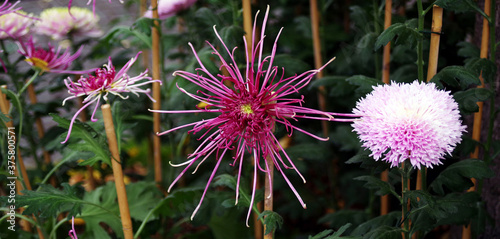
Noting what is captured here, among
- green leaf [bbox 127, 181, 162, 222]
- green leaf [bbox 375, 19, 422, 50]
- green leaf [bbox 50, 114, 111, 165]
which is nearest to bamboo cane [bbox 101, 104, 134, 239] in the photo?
green leaf [bbox 50, 114, 111, 165]

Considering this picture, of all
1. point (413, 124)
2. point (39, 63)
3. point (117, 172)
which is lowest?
point (117, 172)

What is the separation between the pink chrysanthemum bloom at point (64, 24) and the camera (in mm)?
1467

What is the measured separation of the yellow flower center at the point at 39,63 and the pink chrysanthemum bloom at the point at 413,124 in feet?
2.53

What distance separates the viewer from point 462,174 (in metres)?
0.92

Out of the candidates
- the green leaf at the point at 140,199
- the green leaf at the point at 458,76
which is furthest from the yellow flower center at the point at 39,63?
the green leaf at the point at 458,76

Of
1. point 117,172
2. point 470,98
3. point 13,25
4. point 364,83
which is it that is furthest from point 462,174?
point 13,25

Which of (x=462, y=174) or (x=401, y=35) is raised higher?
(x=401, y=35)

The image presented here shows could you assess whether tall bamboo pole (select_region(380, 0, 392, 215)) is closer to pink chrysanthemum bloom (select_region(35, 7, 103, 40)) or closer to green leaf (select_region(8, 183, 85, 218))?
green leaf (select_region(8, 183, 85, 218))

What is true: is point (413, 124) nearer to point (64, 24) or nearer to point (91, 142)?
point (91, 142)

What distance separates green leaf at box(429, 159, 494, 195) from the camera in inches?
35.4

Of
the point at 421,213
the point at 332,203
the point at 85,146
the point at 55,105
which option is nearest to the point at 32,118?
the point at 55,105

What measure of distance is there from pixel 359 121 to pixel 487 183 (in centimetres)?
63

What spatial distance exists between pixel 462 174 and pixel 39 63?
97 cm

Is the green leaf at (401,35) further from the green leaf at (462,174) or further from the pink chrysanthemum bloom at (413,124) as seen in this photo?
the green leaf at (462,174)
